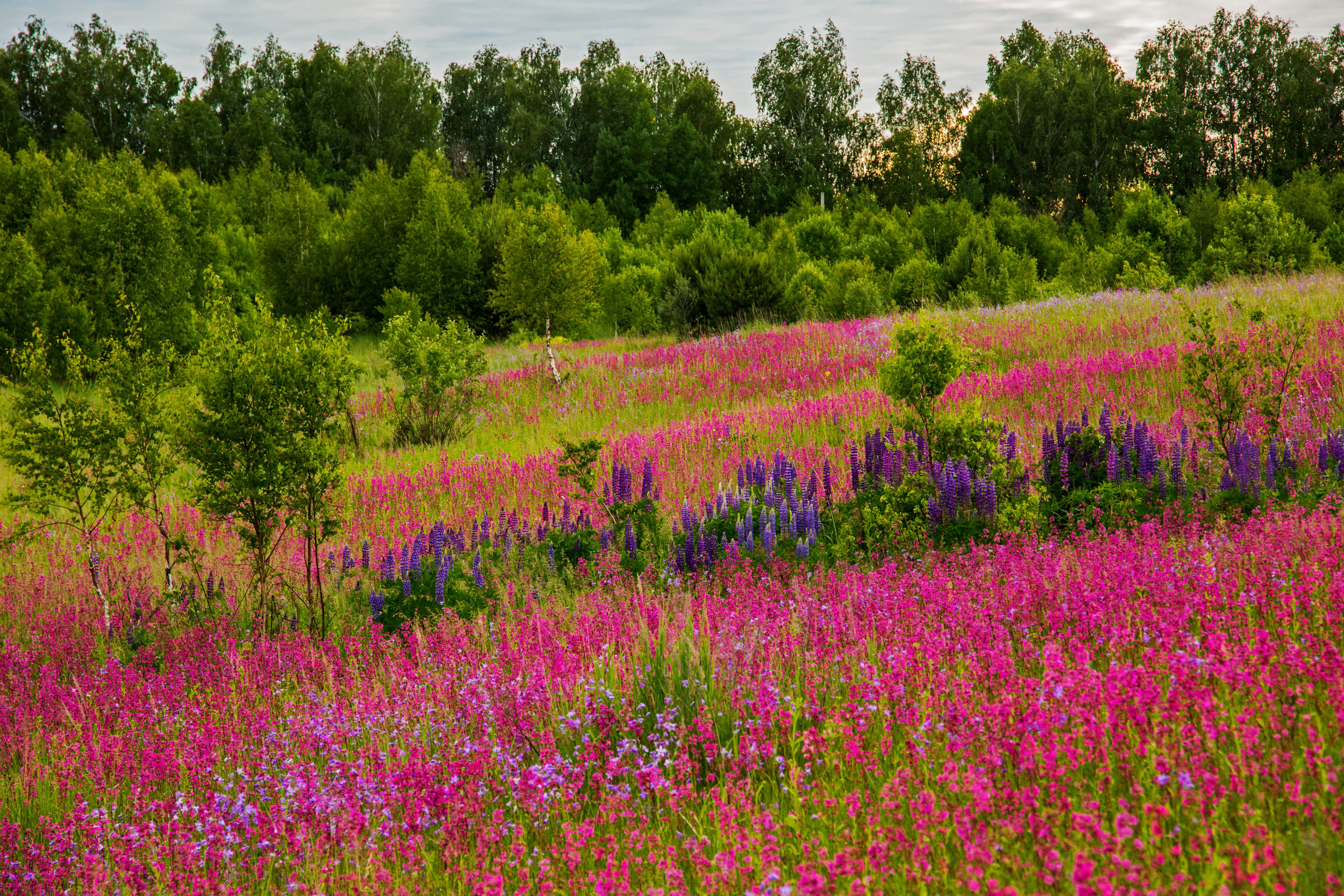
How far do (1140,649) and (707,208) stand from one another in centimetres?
5784

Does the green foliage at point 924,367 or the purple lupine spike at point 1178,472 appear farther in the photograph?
the green foliage at point 924,367

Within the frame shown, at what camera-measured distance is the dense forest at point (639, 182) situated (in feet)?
89.5

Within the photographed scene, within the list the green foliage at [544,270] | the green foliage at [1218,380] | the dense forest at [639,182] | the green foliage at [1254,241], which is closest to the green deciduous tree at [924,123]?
the dense forest at [639,182]

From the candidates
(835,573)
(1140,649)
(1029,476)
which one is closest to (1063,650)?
(1140,649)

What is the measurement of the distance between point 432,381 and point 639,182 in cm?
4574

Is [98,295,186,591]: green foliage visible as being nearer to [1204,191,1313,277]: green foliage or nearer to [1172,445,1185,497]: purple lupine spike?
[1172,445,1185,497]: purple lupine spike

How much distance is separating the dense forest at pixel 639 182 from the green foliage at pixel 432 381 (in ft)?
14.7

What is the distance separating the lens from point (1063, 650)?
2.91 meters

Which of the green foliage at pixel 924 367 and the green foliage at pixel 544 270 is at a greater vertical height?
the green foliage at pixel 544 270

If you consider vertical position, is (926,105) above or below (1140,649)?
above

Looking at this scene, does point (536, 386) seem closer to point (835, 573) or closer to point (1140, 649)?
point (835, 573)

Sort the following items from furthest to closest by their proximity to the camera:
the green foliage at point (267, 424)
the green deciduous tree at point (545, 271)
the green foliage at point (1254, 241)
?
the green foliage at point (1254, 241) → the green deciduous tree at point (545, 271) → the green foliage at point (267, 424)

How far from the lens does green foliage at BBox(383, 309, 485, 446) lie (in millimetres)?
14391

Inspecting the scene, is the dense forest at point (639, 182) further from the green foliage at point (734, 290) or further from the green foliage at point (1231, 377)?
the green foliage at point (1231, 377)
